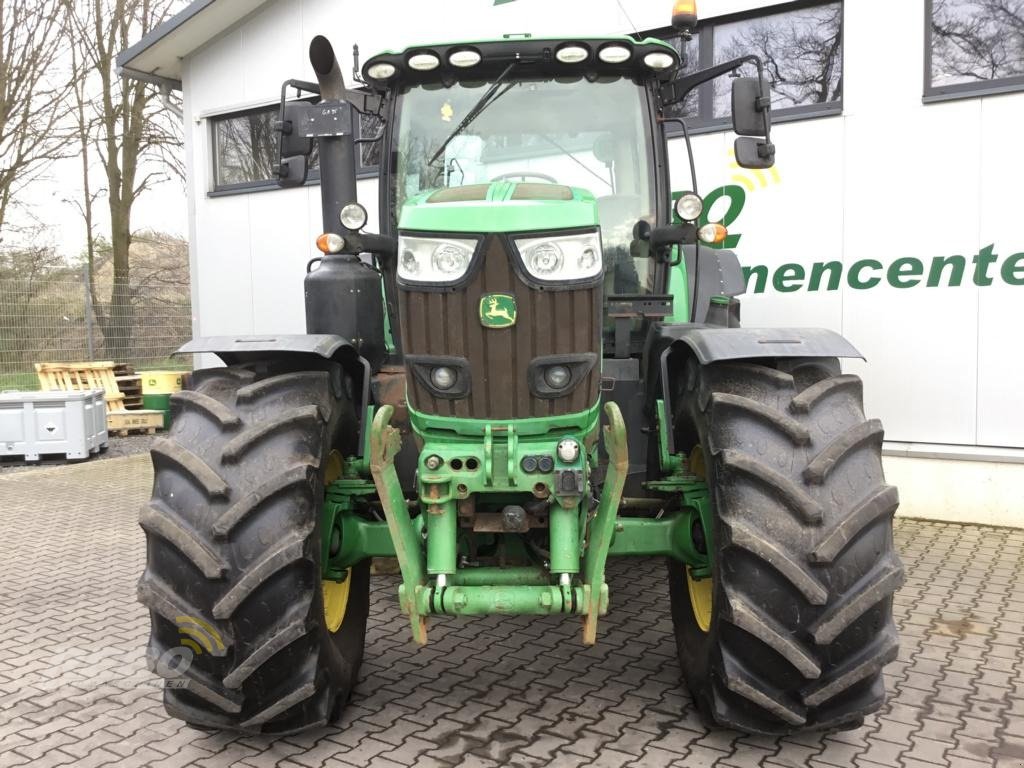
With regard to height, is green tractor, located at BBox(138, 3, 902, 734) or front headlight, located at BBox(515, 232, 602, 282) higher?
front headlight, located at BBox(515, 232, 602, 282)

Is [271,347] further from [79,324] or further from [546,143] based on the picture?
[79,324]

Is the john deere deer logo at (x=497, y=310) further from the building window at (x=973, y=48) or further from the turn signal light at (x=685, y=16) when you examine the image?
the building window at (x=973, y=48)

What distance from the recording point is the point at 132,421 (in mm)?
11844

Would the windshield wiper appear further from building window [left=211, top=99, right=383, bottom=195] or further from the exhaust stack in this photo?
building window [left=211, top=99, right=383, bottom=195]

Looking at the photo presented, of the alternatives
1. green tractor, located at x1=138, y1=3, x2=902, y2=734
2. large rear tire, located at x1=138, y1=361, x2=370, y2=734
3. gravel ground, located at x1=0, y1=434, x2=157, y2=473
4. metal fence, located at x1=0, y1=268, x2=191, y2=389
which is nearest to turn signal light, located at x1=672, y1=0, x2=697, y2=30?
green tractor, located at x1=138, y1=3, x2=902, y2=734

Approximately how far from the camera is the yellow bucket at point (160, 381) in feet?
39.7

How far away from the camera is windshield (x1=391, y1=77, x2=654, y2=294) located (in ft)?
13.0

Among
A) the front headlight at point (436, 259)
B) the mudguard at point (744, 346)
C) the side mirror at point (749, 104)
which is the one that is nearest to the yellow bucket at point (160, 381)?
the side mirror at point (749, 104)

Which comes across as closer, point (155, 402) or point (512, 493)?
point (512, 493)

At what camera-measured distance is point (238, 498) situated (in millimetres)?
2967

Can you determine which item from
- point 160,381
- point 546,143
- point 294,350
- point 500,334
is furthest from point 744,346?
point 160,381

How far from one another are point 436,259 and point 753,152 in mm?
1815

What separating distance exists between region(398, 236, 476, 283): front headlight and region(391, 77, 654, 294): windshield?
1039mm

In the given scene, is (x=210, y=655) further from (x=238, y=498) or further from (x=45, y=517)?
(x=45, y=517)
